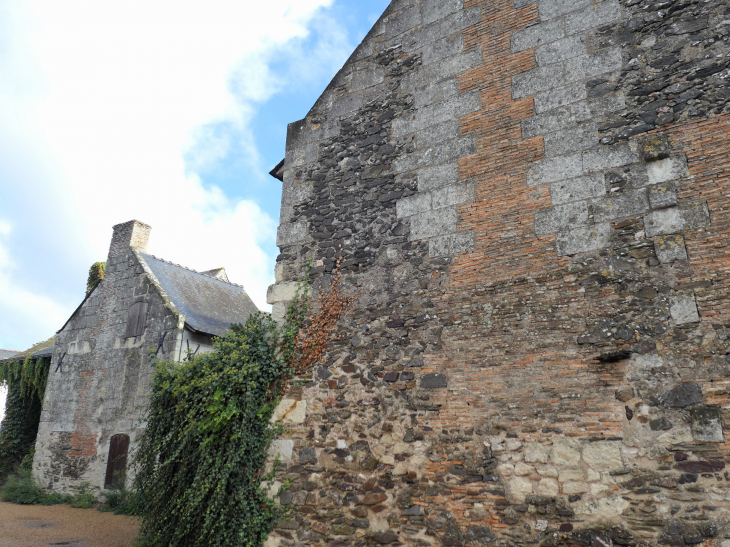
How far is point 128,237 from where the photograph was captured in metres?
12.8

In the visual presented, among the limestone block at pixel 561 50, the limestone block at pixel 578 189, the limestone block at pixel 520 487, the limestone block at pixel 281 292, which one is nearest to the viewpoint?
the limestone block at pixel 520 487

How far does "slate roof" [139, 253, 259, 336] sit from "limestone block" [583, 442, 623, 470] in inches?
354

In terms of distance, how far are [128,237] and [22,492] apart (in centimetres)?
626

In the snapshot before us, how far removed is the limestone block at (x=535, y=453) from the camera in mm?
Result: 3918

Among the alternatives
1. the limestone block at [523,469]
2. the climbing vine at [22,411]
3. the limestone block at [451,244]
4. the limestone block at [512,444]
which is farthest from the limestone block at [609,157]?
the climbing vine at [22,411]

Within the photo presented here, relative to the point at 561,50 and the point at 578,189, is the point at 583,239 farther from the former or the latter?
the point at 561,50

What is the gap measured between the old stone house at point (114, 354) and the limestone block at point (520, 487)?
8362mm

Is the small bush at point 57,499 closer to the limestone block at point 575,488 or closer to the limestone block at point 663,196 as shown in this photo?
the limestone block at point 575,488

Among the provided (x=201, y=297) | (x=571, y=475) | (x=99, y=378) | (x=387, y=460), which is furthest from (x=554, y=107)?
(x=99, y=378)

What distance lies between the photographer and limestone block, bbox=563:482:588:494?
3717 millimetres

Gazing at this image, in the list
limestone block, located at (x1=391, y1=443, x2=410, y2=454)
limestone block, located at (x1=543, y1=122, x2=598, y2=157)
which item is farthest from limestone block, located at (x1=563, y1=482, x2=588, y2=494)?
limestone block, located at (x1=543, y1=122, x2=598, y2=157)

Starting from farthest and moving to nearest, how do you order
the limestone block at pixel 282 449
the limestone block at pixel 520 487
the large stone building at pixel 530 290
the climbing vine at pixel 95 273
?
the climbing vine at pixel 95 273 < the limestone block at pixel 282 449 < the limestone block at pixel 520 487 < the large stone building at pixel 530 290

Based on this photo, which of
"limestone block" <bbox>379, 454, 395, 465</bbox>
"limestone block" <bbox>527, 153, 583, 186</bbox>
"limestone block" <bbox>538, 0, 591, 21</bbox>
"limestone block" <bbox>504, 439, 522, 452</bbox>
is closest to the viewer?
"limestone block" <bbox>504, 439, 522, 452</bbox>

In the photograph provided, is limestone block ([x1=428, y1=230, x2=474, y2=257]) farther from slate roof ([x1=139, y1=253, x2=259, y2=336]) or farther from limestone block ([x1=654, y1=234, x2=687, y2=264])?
slate roof ([x1=139, y1=253, x2=259, y2=336])
